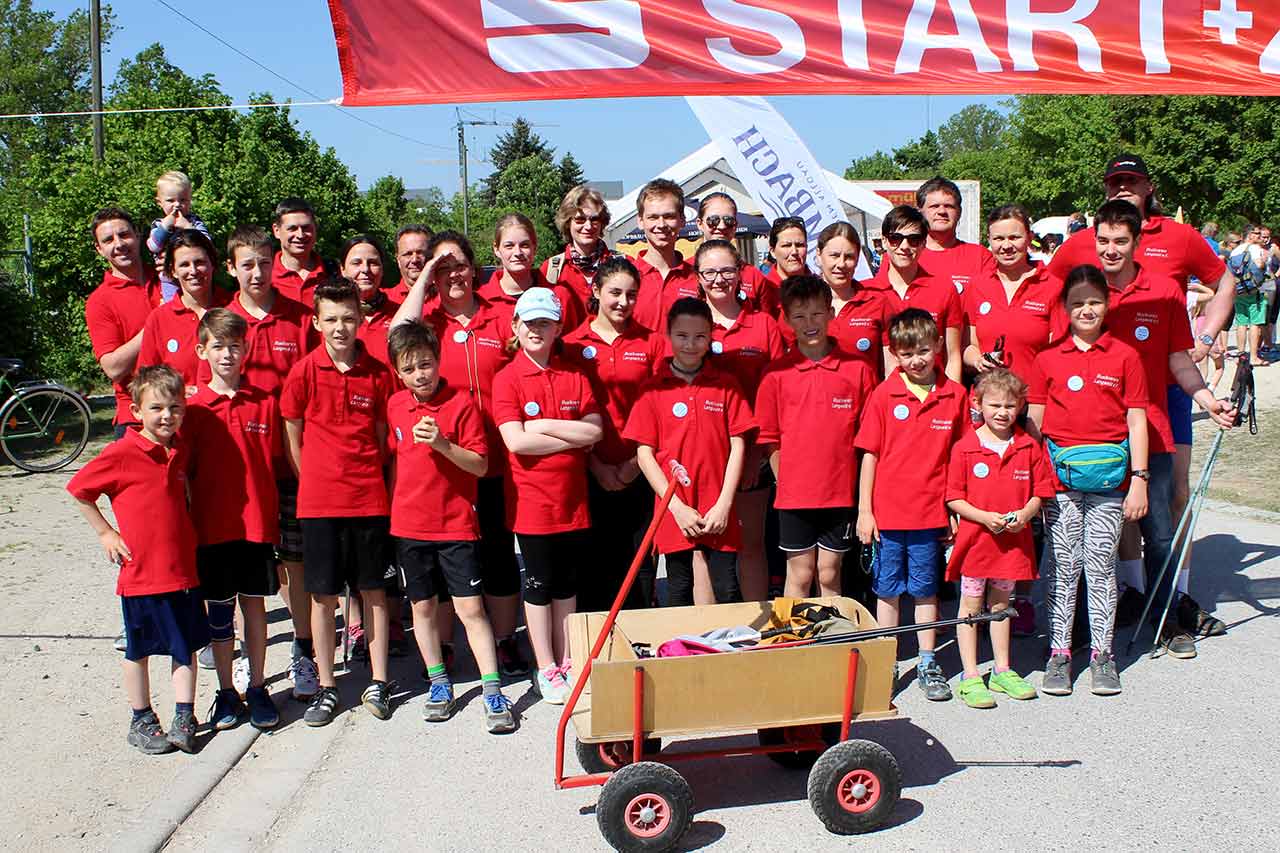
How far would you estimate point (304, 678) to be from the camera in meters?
5.27

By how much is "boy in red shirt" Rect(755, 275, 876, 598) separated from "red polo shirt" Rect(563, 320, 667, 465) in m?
0.56

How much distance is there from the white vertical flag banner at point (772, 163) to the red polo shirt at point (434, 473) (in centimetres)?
490

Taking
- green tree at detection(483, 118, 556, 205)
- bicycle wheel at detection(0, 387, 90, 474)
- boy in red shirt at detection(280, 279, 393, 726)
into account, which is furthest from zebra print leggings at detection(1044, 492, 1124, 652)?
green tree at detection(483, 118, 556, 205)

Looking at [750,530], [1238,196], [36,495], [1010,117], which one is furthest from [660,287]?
[1010,117]

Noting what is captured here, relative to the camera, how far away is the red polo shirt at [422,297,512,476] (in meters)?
5.35

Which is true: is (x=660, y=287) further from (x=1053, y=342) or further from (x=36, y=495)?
(x=36, y=495)

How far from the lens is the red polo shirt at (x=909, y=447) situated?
5047mm

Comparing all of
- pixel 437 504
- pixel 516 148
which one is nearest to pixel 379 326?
pixel 437 504

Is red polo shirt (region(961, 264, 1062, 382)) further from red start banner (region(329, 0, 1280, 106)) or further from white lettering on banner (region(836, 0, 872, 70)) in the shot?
white lettering on banner (region(836, 0, 872, 70))

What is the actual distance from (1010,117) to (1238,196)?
915 inches

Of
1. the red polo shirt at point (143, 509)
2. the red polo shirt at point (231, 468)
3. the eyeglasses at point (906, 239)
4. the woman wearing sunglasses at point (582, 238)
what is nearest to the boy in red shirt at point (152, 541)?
the red polo shirt at point (143, 509)

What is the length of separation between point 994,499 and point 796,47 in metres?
2.18

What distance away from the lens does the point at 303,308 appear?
552cm

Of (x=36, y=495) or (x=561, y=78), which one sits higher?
(x=561, y=78)
